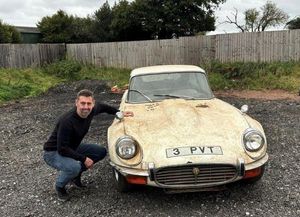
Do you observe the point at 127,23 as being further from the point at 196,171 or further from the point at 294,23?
the point at 196,171

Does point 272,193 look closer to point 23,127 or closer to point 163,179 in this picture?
point 163,179

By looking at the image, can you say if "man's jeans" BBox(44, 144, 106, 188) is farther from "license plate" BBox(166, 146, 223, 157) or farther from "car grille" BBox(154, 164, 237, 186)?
"license plate" BBox(166, 146, 223, 157)

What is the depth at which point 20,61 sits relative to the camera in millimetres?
24406

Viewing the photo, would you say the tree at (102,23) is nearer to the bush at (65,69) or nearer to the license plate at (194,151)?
the bush at (65,69)

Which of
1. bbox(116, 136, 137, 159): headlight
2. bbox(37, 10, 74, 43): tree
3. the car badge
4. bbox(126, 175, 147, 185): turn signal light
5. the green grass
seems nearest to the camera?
the car badge

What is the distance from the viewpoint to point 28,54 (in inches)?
985

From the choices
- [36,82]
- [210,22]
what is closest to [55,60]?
[36,82]

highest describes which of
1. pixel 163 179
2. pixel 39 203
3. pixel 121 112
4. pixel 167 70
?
pixel 167 70

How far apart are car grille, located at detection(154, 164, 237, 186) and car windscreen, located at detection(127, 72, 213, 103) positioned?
6.62 feet

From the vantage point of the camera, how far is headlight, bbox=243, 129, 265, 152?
499 cm

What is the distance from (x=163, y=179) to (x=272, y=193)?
5.04ft

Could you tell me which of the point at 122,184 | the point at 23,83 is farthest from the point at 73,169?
the point at 23,83

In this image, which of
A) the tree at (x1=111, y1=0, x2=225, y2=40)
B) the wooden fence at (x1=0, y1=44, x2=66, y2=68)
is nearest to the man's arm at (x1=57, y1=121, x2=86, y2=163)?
the wooden fence at (x1=0, y1=44, x2=66, y2=68)

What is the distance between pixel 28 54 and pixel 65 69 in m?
2.76
